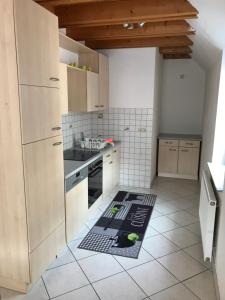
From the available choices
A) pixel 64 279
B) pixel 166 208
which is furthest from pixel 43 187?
pixel 166 208

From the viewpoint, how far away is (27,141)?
1779mm

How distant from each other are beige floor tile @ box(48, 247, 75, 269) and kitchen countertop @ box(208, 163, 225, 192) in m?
1.59

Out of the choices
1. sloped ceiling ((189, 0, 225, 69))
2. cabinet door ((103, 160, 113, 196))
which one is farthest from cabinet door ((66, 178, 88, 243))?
sloped ceiling ((189, 0, 225, 69))

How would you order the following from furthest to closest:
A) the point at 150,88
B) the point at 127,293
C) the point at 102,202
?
the point at 150,88 → the point at 102,202 → the point at 127,293

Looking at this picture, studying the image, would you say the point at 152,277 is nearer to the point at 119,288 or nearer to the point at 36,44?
the point at 119,288

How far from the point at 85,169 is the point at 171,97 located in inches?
128

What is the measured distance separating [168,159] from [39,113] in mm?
3538

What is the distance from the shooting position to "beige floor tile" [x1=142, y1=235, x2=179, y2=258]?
255 centimetres

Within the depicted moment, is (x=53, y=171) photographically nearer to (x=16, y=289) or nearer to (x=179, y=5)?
(x=16, y=289)

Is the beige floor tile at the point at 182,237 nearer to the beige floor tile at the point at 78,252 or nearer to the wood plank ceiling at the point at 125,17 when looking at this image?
the beige floor tile at the point at 78,252

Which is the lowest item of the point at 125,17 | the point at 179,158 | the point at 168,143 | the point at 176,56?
the point at 179,158

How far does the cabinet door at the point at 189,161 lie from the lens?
4820 mm

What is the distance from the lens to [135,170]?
4.37 meters

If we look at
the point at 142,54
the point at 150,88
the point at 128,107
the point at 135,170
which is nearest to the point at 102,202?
the point at 135,170
